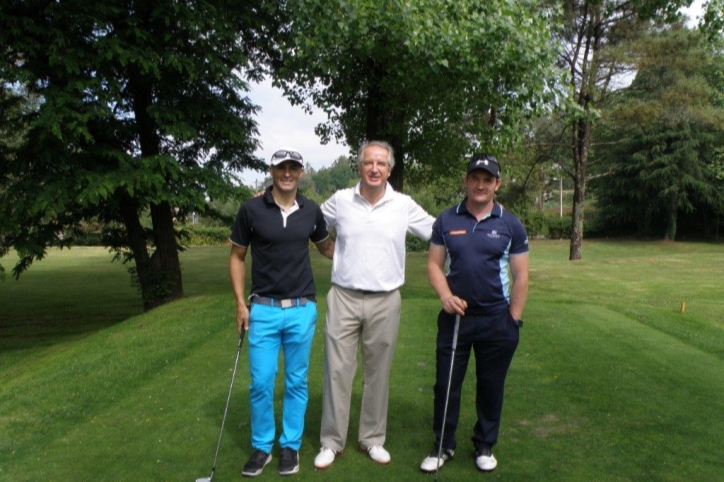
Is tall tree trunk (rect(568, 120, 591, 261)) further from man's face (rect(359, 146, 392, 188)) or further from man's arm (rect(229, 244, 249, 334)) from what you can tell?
man's arm (rect(229, 244, 249, 334))

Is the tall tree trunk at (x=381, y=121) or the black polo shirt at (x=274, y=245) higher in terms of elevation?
the tall tree trunk at (x=381, y=121)

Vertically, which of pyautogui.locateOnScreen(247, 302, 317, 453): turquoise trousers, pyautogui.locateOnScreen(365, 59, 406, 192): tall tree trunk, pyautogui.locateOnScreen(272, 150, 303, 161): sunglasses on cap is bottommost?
pyautogui.locateOnScreen(247, 302, 317, 453): turquoise trousers

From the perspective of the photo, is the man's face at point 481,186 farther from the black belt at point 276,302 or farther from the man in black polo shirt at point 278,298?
the black belt at point 276,302

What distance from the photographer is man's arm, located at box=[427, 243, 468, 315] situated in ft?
12.6

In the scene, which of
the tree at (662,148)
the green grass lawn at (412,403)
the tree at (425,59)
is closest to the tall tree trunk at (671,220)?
the tree at (662,148)

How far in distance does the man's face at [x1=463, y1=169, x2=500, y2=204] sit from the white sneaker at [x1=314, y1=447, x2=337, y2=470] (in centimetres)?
186

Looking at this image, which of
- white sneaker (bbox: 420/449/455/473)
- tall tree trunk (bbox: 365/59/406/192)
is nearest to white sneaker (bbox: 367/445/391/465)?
white sneaker (bbox: 420/449/455/473)

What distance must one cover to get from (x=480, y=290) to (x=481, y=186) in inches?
24.8

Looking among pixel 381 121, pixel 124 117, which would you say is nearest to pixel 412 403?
pixel 124 117

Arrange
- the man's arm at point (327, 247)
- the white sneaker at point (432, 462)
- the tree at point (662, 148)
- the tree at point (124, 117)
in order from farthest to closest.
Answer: the tree at point (662, 148)
the tree at point (124, 117)
the man's arm at point (327, 247)
the white sneaker at point (432, 462)

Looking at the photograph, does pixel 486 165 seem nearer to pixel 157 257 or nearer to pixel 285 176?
pixel 285 176

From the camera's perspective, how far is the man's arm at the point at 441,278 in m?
3.83

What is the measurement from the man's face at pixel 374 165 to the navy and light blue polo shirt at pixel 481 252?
49cm

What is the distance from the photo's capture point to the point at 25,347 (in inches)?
526
